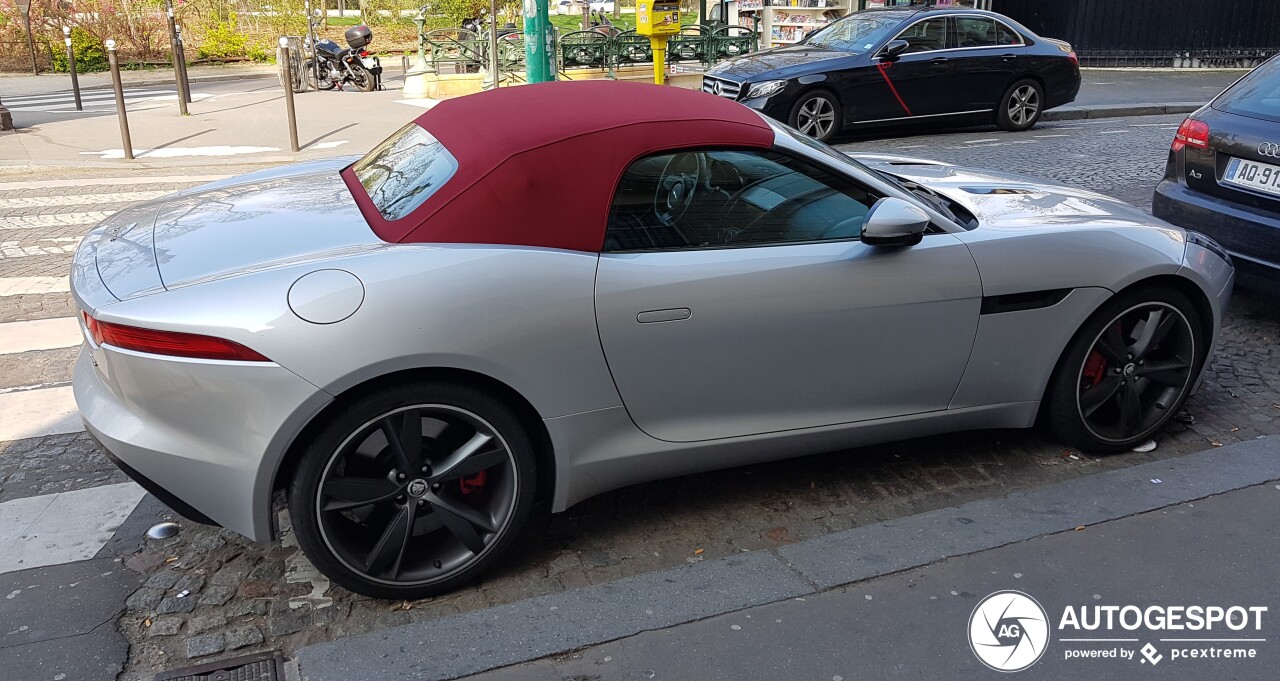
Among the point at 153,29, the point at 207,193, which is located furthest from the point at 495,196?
the point at 153,29

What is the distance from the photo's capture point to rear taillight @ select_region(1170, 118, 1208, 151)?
17.5 feet

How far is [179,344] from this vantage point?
8.95 ft

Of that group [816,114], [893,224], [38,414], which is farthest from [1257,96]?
[816,114]

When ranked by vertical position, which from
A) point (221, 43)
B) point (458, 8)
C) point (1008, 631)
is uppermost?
point (458, 8)

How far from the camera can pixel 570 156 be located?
10.3ft

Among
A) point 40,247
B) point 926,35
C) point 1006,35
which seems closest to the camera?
point 40,247

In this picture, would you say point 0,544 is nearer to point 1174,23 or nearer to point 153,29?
point 1174,23

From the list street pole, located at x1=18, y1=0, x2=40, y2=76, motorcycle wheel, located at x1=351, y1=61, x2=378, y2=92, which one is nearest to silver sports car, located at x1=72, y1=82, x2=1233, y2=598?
motorcycle wheel, located at x1=351, y1=61, x2=378, y2=92

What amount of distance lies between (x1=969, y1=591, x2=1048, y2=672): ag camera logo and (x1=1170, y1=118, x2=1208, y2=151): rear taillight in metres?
3.36

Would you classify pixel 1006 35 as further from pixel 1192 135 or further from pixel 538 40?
pixel 1192 135

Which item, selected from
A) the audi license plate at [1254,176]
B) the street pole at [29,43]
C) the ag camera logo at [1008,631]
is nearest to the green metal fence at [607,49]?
the street pole at [29,43]

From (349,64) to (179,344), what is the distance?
1961 centimetres

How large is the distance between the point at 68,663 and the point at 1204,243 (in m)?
4.14

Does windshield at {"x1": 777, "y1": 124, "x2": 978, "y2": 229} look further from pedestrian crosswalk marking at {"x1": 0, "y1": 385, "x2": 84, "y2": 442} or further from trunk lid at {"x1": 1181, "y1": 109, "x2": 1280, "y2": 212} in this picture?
pedestrian crosswalk marking at {"x1": 0, "y1": 385, "x2": 84, "y2": 442}
